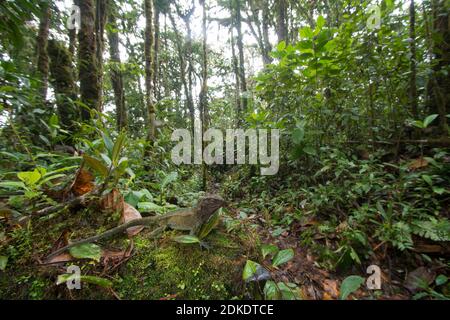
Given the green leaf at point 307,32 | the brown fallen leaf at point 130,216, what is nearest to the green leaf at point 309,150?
the green leaf at point 307,32

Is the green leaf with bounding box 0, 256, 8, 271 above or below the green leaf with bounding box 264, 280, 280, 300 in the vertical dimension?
above

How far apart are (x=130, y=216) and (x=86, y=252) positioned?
0.49 meters

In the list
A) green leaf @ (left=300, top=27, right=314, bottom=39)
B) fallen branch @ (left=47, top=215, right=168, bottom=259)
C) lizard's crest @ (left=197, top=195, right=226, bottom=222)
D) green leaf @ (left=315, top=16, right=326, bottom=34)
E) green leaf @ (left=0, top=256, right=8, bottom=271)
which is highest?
green leaf @ (left=315, top=16, right=326, bottom=34)

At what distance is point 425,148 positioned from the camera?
2402 mm

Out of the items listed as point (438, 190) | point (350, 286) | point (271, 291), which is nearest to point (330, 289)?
A: point (350, 286)

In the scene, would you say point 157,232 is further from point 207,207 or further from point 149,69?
point 149,69

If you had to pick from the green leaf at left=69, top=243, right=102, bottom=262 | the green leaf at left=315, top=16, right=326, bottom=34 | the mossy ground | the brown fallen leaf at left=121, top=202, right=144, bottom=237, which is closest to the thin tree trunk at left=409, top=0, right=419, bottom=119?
the green leaf at left=315, top=16, right=326, bottom=34

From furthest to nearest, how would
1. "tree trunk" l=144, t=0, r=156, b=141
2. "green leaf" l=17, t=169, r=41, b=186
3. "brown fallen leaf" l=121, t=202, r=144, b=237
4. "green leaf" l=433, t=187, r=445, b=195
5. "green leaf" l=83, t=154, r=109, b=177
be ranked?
"tree trunk" l=144, t=0, r=156, b=141
"green leaf" l=433, t=187, r=445, b=195
"brown fallen leaf" l=121, t=202, r=144, b=237
"green leaf" l=83, t=154, r=109, b=177
"green leaf" l=17, t=169, r=41, b=186

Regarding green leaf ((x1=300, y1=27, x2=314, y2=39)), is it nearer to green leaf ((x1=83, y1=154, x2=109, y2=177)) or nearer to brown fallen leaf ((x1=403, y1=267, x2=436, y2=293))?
brown fallen leaf ((x1=403, y1=267, x2=436, y2=293))

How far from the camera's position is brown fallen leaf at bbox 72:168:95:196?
1.69 metres

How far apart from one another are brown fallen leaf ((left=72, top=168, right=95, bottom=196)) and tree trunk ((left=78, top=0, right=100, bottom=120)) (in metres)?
2.41

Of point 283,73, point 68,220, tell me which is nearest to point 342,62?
point 283,73

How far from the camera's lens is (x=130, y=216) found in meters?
1.76

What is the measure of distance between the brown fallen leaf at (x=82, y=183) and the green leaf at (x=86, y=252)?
20.7 inches
